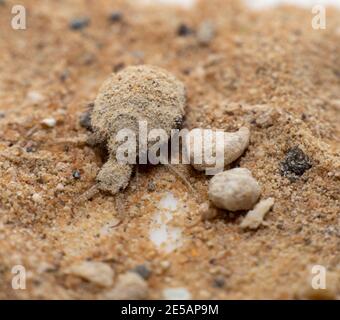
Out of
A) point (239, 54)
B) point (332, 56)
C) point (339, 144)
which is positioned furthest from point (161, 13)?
point (339, 144)

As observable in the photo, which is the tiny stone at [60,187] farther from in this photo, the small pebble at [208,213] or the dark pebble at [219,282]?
the dark pebble at [219,282]

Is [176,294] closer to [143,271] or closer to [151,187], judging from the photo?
[143,271]

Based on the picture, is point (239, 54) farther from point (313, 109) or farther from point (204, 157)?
point (204, 157)

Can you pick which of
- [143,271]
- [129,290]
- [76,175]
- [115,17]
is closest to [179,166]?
[76,175]

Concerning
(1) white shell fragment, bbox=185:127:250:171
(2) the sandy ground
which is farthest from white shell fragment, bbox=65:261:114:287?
(1) white shell fragment, bbox=185:127:250:171

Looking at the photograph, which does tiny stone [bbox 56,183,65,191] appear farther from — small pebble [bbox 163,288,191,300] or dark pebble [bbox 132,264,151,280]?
small pebble [bbox 163,288,191,300]

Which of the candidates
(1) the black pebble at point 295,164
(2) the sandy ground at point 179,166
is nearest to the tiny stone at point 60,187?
(2) the sandy ground at point 179,166
